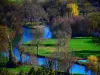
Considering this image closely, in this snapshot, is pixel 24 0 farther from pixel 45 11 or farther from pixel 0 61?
pixel 0 61

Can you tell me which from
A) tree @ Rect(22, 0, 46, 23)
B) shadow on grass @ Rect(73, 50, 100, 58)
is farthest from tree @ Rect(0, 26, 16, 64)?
tree @ Rect(22, 0, 46, 23)

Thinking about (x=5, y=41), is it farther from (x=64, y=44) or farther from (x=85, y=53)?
(x=85, y=53)

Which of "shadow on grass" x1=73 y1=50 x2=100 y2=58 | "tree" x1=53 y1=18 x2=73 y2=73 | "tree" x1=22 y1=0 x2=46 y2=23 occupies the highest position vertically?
"tree" x1=22 y1=0 x2=46 y2=23

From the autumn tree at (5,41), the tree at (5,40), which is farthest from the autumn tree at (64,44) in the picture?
the tree at (5,40)

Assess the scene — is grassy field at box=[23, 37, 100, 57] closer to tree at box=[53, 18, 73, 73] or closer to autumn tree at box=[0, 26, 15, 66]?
tree at box=[53, 18, 73, 73]

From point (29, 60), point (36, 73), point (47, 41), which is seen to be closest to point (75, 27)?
point (47, 41)

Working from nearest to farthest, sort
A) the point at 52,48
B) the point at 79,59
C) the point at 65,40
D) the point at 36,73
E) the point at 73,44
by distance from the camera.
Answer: the point at 36,73, the point at 79,59, the point at 65,40, the point at 52,48, the point at 73,44

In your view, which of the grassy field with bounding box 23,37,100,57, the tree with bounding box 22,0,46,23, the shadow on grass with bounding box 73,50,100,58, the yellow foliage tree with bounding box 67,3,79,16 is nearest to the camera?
the shadow on grass with bounding box 73,50,100,58

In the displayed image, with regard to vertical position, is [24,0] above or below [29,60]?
above
